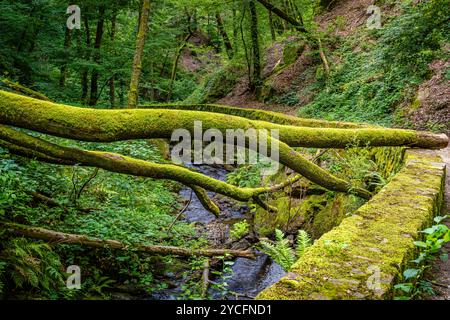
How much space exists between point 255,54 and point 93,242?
1638cm

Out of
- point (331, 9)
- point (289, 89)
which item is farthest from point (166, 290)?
point (331, 9)

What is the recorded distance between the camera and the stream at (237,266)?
700 centimetres

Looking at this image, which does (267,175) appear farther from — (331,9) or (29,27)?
(331,9)

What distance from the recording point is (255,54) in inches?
806

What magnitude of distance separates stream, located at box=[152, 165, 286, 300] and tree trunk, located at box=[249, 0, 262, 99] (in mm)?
10888

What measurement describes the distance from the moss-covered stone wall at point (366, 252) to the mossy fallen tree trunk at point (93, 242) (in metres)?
3.42

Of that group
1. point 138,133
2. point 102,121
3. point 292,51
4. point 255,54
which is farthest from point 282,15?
point 102,121

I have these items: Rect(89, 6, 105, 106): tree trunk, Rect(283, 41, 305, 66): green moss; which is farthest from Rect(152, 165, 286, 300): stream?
Rect(283, 41, 305, 66): green moss

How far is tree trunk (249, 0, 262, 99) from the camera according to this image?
19125 millimetres

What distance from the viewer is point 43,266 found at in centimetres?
558

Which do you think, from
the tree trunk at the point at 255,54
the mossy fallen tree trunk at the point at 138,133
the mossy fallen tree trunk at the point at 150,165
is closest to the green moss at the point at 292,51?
the tree trunk at the point at 255,54

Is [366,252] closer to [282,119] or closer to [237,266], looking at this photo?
[237,266]

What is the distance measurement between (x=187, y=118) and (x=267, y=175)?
318 inches

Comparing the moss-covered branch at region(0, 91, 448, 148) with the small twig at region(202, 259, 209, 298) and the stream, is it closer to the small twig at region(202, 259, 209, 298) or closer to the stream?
the stream
